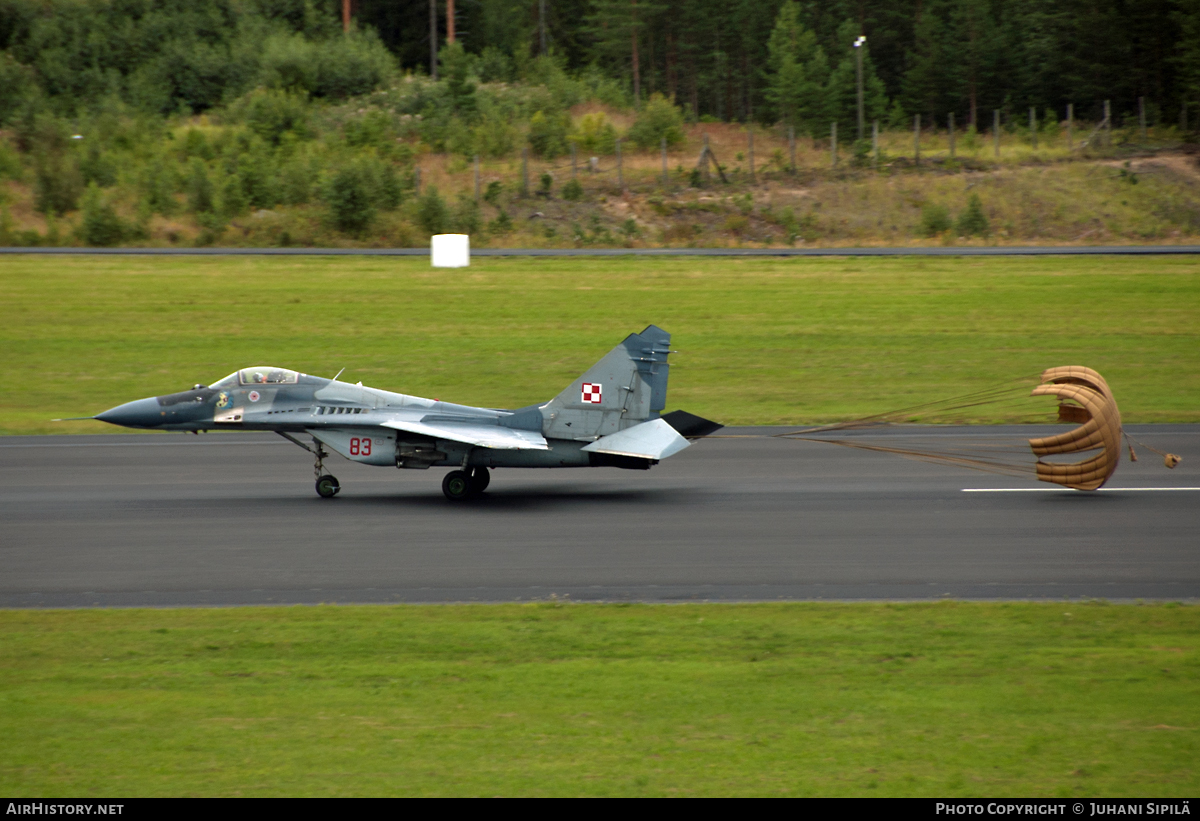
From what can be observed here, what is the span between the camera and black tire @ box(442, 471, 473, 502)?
18766 mm

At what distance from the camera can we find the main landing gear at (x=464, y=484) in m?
18.8

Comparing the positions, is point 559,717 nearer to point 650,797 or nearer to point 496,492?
point 650,797

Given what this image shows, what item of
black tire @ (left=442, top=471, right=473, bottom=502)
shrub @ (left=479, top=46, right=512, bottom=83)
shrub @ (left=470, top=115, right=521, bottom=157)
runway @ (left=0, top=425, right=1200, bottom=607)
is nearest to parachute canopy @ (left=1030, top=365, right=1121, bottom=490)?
runway @ (left=0, top=425, right=1200, bottom=607)

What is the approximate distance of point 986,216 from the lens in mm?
61312

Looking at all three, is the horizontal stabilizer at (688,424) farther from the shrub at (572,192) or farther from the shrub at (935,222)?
the shrub at (572,192)

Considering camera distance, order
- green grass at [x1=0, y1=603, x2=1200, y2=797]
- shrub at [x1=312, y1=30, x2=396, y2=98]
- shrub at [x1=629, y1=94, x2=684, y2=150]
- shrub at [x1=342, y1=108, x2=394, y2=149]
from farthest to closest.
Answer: shrub at [x1=312, y1=30, x2=396, y2=98] → shrub at [x1=629, y1=94, x2=684, y2=150] → shrub at [x1=342, y1=108, x2=394, y2=149] → green grass at [x1=0, y1=603, x2=1200, y2=797]

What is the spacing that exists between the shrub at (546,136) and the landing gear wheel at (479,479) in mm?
50666

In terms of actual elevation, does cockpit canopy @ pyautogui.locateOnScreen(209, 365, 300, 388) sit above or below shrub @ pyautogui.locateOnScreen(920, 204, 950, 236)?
below

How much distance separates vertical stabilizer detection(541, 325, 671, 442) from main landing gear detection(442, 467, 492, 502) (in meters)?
1.37

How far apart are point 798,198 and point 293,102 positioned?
32.2 meters

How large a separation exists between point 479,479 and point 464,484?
32 cm

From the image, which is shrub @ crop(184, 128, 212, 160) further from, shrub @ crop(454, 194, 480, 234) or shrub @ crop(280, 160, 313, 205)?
shrub @ crop(454, 194, 480, 234)

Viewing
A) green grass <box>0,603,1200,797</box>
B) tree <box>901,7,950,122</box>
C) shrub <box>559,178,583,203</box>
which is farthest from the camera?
tree <box>901,7,950,122</box>

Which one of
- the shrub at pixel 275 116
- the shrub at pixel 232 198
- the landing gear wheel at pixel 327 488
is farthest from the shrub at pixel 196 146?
the landing gear wheel at pixel 327 488
